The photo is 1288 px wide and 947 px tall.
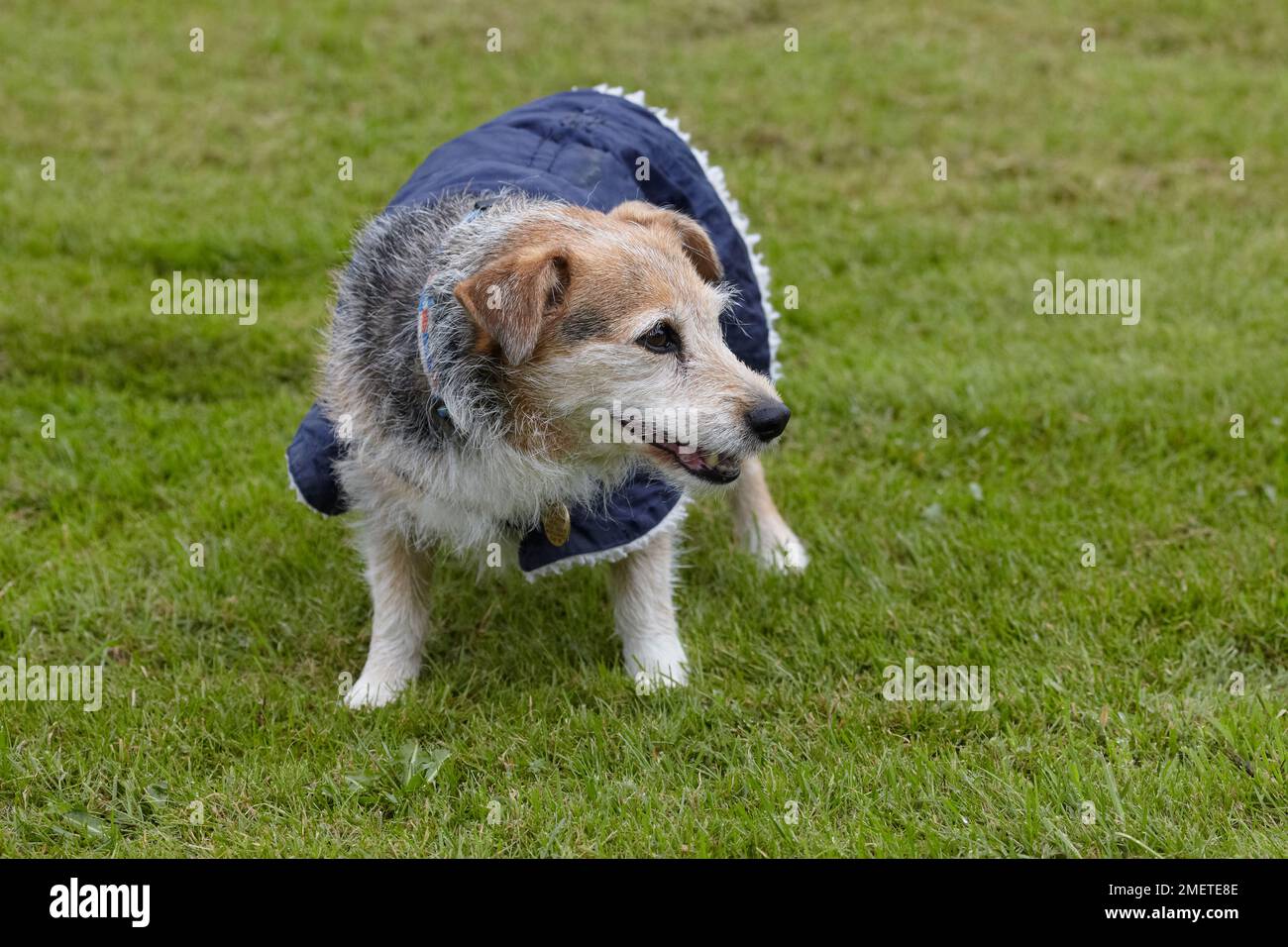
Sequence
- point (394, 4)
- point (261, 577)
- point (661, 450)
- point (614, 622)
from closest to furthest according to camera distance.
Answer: point (661, 450), point (614, 622), point (261, 577), point (394, 4)

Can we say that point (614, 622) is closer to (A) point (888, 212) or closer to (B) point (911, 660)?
(B) point (911, 660)

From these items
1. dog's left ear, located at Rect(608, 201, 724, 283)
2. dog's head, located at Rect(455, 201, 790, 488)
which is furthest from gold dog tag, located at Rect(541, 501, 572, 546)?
dog's left ear, located at Rect(608, 201, 724, 283)

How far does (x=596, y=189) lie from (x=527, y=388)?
3.49ft

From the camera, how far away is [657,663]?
4219mm

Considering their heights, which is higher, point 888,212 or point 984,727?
point 888,212

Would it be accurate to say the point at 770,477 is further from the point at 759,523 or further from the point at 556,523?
the point at 556,523

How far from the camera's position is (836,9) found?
11469 mm

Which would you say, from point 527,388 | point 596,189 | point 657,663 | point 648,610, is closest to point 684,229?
point 596,189

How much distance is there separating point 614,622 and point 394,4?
8.44 m

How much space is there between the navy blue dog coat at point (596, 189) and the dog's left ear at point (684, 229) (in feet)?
0.99

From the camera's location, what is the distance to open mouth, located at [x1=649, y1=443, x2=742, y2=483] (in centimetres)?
358

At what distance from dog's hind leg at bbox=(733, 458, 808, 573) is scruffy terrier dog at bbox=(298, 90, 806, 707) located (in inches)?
30.6
